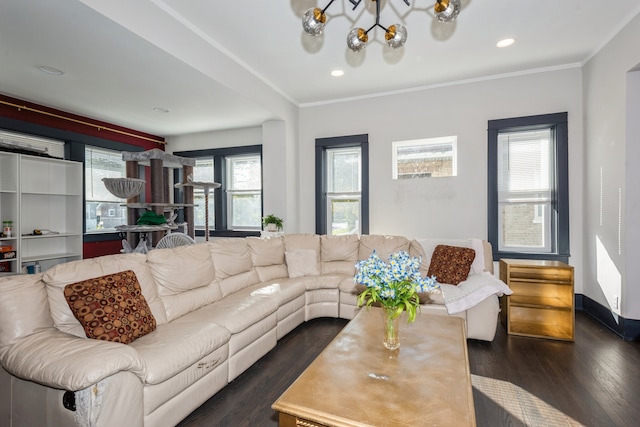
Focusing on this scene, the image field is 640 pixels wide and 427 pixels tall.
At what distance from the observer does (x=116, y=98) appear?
409 centimetres

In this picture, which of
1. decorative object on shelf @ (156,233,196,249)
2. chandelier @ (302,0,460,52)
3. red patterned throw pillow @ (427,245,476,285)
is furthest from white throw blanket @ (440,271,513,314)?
decorative object on shelf @ (156,233,196,249)

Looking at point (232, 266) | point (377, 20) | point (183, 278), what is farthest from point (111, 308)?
point (377, 20)

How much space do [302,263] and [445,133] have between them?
2.71m

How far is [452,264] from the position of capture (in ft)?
11.0

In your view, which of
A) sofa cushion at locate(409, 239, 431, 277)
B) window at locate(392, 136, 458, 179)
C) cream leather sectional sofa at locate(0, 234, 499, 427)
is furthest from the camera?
window at locate(392, 136, 458, 179)

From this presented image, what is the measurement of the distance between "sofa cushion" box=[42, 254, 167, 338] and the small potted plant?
87.1 inches

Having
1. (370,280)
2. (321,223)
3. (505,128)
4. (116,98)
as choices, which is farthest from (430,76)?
(116,98)

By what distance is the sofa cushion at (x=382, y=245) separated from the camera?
385cm

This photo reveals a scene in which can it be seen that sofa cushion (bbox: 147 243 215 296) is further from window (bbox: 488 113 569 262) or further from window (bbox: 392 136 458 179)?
window (bbox: 488 113 569 262)

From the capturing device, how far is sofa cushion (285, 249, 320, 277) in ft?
12.8

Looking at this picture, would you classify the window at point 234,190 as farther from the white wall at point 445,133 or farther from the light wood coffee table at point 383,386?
the light wood coffee table at point 383,386

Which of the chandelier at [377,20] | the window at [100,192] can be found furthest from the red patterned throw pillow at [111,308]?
the window at [100,192]

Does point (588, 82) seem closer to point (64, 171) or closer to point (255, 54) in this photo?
point (255, 54)

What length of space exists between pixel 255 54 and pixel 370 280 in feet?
9.86
